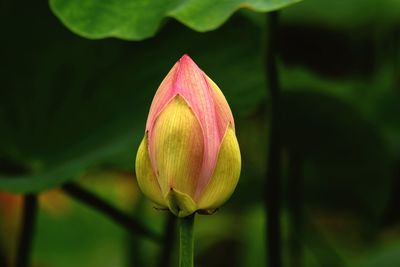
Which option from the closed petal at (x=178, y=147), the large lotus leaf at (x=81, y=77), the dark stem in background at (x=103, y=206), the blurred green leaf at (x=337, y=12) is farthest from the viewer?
the blurred green leaf at (x=337, y=12)

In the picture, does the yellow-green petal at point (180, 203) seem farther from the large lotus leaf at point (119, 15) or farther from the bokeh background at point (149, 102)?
the bokeh background at point (149, 102)

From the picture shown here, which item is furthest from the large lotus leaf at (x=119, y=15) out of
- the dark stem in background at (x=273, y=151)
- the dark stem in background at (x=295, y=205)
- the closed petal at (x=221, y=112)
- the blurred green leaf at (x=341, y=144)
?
the dark stem in background at (x=295, y=205)

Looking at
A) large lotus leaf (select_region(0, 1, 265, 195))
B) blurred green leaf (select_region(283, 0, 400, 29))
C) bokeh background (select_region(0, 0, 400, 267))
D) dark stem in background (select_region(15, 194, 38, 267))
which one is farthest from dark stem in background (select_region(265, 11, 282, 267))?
blurred green leaf (select_region(283, 0, 400, 29))

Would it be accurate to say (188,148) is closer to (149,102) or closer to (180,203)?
(180,203)

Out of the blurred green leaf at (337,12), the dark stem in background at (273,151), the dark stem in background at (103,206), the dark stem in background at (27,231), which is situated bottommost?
the dark stem in background at (27,231)

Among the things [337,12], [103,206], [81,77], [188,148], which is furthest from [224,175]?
[337,12]

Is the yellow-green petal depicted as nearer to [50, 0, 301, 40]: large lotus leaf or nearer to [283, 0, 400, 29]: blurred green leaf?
[50, 0, 301, 40]: large lotus leaf

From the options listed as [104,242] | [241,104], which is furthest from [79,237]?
[241,104]

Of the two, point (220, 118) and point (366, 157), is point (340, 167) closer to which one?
point (366, 157)
